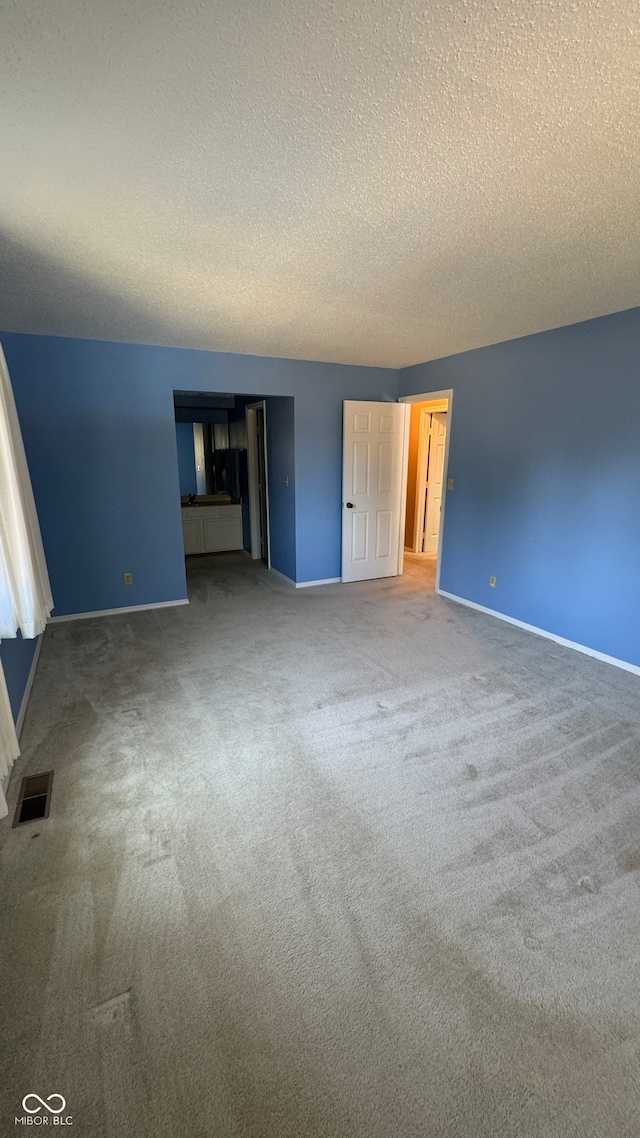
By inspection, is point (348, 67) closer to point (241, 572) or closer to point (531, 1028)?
point (531, 1028)

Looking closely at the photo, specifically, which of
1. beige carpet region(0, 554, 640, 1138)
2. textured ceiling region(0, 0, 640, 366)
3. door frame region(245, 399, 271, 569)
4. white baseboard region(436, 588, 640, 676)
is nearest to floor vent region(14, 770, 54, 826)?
beige carpet region(0, 554, 640, 1138)

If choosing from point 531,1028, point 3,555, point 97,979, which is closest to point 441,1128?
point 531,1028

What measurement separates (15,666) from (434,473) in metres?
5.52

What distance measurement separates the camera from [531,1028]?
1192 millimetres

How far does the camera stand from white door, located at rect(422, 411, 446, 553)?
20.6 feet

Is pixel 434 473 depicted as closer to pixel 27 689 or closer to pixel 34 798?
pixel 27 689

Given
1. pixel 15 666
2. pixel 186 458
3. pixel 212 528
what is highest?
pixel 186 458

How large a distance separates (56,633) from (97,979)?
310cm

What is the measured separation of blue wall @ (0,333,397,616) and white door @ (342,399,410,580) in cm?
38

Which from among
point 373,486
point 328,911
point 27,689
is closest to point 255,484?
point 373,486

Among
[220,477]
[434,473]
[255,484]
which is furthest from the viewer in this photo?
[220,477]

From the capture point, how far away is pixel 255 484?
6305mm

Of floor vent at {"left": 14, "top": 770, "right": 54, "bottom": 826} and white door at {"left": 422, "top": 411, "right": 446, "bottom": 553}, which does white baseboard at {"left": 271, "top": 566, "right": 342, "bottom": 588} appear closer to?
white door at {"left": 422, "top": 411, "right": 446, "bottom": 553}

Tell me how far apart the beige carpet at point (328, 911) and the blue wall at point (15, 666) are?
17 cm
